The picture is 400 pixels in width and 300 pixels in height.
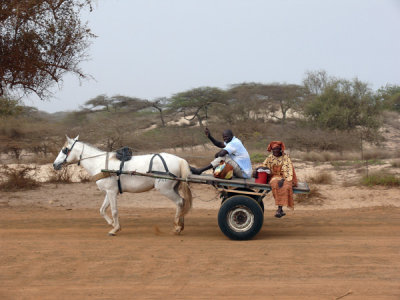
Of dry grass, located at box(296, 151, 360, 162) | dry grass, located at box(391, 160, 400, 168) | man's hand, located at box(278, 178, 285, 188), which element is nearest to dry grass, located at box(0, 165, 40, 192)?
man's hand, located at box(278, 178, 285, 188)

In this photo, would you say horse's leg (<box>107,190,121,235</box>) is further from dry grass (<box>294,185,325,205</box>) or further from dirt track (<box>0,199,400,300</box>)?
dry grass (<box>294,185,325,205</box>)

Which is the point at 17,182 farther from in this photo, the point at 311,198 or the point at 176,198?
the point at 311,198

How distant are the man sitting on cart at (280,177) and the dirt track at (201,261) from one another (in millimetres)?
719

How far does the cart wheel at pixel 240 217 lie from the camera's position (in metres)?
8.62

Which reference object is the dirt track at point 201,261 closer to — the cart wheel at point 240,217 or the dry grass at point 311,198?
the cart wheel at point 240,217

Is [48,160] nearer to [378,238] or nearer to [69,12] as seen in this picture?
[69,12]

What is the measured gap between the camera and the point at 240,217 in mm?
8789

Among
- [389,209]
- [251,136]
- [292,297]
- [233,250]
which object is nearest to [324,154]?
[251,136]

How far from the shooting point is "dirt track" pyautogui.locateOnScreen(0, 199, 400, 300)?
6125 millimetres

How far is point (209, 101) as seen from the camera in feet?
100

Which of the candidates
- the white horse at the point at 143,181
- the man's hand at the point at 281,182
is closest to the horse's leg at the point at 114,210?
the white horse at the point at 143,181

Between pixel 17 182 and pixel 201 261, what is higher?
pixel 17 182

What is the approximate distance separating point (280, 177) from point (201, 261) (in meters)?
2.38

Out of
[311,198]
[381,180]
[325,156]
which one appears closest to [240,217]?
[311,198]
